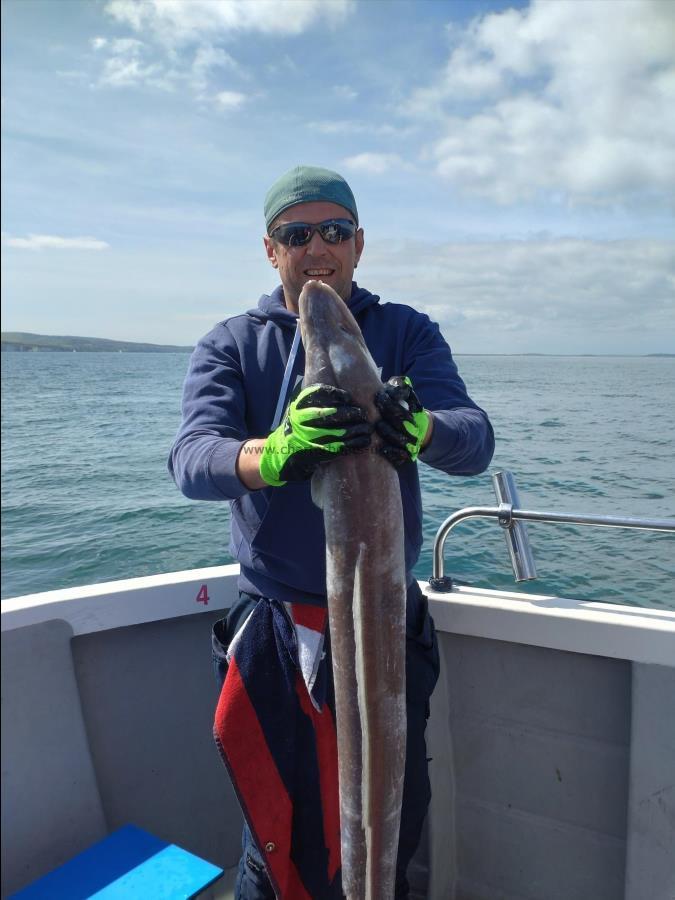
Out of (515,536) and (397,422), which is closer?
(397,422)

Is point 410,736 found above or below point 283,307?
below

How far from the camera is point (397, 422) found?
2352 mm

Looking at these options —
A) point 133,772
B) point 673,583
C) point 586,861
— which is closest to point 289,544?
point 133,772

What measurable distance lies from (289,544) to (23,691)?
154cm

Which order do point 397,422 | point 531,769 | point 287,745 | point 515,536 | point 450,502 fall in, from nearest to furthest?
1. point 397,422
2. point 287,745
3. point 531,769
4. point 515,536
5. point 450,502

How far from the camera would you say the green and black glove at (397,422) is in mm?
2334

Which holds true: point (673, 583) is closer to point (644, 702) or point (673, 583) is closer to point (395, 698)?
point (644, 702)

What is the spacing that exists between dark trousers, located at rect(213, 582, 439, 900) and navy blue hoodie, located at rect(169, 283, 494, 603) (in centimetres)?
23

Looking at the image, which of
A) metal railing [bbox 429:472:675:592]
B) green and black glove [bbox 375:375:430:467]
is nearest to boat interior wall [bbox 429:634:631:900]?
metal railing [bbox 429:472:675:592]

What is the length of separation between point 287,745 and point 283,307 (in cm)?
197

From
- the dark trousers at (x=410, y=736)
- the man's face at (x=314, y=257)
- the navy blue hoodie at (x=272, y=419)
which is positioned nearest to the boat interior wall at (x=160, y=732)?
the dark trousers at (x=410, y=736)

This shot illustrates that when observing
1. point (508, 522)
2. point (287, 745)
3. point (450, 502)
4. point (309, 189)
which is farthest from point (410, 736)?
point (450, 502)

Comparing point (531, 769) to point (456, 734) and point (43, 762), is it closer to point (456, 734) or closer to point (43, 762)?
point (456, 734)

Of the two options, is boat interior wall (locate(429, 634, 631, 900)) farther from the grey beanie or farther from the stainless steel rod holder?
the grey beanie
